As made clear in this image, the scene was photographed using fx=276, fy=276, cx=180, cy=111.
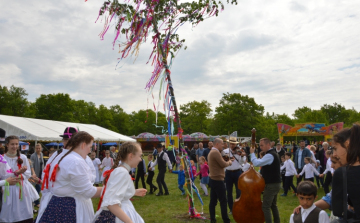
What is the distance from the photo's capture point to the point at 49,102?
4400 centimetres

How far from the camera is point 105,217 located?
8.14 feet

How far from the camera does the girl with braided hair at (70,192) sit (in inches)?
109

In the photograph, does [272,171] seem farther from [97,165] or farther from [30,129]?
[30,129]

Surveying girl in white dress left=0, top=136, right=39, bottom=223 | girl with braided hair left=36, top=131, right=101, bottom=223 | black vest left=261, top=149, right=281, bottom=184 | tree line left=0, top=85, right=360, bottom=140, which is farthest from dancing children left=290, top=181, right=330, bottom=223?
tree line left=0, top=85, right=360, bottom=140

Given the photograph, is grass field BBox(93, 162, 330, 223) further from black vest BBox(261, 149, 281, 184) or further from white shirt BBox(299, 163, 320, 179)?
black vest BBox(261, 149, 281, 184)

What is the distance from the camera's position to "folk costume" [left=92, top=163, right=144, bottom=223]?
2.34m

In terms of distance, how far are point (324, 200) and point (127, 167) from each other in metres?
1.96

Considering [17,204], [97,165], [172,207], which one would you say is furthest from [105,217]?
[97,165]

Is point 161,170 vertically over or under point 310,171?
over

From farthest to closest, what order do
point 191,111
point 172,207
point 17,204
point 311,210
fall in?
point 191,111
point 172,207
point 17,204
point 311,210

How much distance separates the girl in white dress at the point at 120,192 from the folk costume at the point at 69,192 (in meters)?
0.38

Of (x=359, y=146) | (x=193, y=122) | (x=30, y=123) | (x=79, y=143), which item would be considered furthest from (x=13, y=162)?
(x=193, y=122)

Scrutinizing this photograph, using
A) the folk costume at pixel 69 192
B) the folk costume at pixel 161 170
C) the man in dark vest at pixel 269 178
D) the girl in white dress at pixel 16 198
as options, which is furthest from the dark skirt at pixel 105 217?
the folk costume at pixel 161 170

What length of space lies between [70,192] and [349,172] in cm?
254
